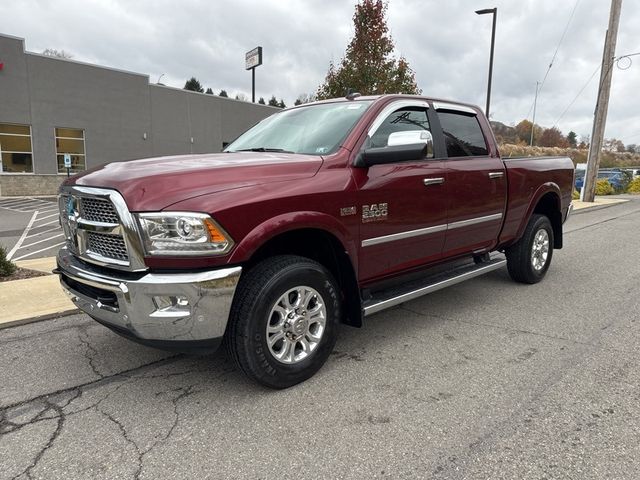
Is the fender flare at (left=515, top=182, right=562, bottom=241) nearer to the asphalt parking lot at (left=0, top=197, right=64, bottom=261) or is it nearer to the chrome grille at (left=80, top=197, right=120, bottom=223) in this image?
the chrome grille at (left=80, top=197, right=120, bottom=223)

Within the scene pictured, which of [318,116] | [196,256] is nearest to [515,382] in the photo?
[196,256]

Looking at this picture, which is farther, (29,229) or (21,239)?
(29,229)

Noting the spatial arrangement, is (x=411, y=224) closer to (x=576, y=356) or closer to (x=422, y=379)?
(x=422, y=379)

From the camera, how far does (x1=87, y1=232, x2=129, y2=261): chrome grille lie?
277 centimetres

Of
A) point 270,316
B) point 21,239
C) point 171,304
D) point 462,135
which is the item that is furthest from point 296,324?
point 21,239

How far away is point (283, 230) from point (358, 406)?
119cm

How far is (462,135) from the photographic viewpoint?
471 cm

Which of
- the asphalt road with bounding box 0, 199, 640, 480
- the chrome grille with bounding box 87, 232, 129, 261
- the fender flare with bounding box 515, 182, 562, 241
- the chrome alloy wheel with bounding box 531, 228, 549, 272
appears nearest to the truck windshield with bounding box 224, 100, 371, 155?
the chrome grille with bounding box 87, 232, 129, 261

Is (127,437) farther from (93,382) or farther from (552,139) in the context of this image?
(552,139)

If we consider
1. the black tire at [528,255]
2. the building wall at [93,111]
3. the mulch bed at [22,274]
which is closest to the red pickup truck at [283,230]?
the black tire at [528,255]

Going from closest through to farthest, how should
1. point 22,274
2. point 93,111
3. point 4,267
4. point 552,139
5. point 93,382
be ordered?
point 93,382, point 4,267, point 22,274, point 93,111, point 552,139

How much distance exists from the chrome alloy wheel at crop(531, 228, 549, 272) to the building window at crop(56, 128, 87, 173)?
73.1 ft

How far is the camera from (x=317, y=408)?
9.65 feet

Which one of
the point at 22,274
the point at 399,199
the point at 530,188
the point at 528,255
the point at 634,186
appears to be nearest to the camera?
the point at 399,199
